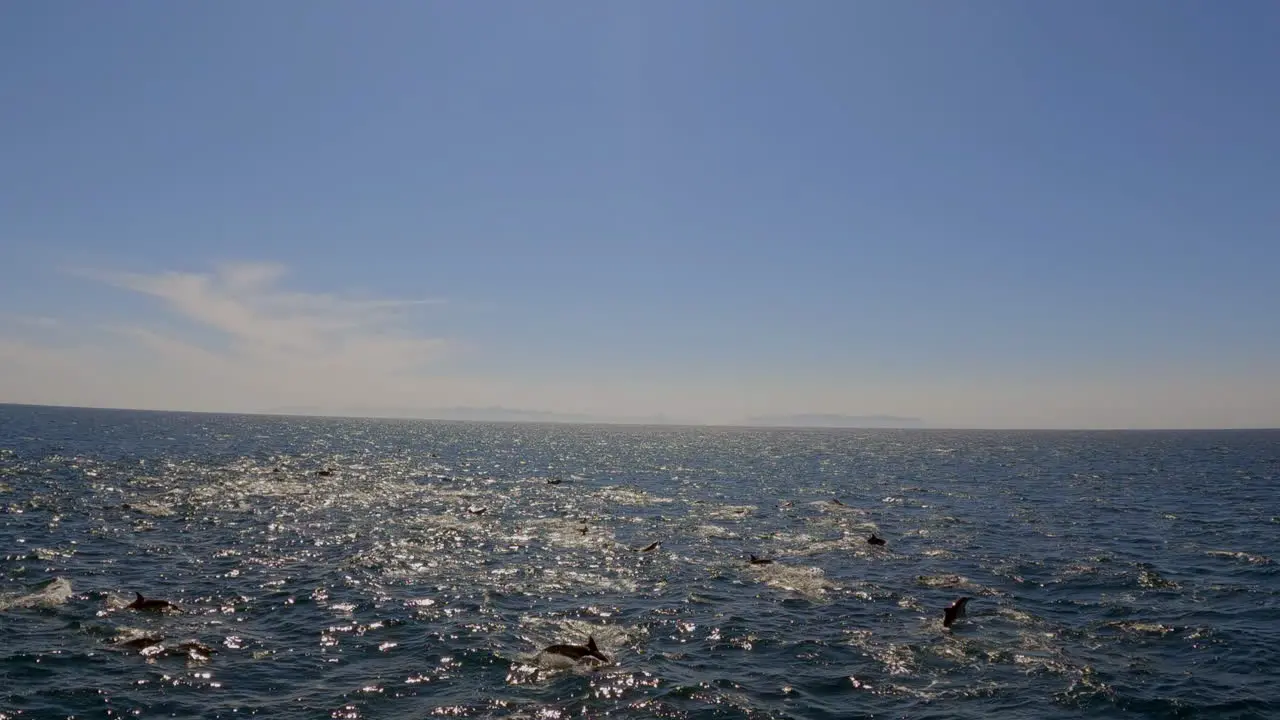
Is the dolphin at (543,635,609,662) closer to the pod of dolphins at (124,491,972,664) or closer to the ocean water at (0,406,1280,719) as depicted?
the pod of dolphins at (124,491,972,664)

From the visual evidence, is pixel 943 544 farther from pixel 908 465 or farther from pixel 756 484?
pixel 908 465

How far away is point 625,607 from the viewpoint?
1193 inches

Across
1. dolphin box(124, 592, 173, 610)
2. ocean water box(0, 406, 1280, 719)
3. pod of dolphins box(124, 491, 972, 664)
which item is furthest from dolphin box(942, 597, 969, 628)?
dolphin box(124, 592, 173, 610)

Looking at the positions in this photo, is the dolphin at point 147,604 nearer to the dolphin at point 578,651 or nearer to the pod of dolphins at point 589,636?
the pod of dolphins at point 589,636

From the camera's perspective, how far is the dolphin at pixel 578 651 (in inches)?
923

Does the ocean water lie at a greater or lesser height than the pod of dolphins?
lesser

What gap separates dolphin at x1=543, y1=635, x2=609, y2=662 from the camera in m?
23.5

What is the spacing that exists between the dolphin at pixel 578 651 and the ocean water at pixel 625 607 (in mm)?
535

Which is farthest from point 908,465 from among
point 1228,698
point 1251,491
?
point 1228,698

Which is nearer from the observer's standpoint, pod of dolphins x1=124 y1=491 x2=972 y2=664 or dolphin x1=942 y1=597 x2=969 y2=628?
pod of dolphins x1=124 y1=491 x2=972 y2=664

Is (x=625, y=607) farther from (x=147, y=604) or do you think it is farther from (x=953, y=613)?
(x=147, y=604)

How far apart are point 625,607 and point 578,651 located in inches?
266

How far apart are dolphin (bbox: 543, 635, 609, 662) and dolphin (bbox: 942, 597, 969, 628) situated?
40.9 ft

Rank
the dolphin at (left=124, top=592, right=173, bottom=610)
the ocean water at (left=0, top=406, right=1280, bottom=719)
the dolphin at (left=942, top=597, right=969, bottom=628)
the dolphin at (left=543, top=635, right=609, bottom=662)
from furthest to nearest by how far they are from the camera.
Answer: the dolphin at (left=942, top=597, right=969, bottom=628), the dolphin at (left=124, top=592, right=173, bottom=610), the dolphin at (left=543, top=635, right=609, bottom=662), the ocean water at (left=0, top=406, right=1280, bottom=719)
